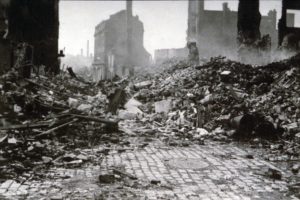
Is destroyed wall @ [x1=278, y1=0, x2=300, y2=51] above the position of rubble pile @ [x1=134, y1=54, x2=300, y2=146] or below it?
above

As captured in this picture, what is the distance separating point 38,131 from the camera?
8633 mm

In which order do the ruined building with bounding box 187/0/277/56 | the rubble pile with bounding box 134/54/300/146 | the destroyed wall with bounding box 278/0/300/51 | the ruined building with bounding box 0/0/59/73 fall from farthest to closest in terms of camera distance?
the ruined building with bounding box 187/0/277/56 → the destroyed wall with bounding box 278/0/300/51 → the ruined building with bounding box 0/0/59/73 → the rubble pile with bounding box 134/54/300/146

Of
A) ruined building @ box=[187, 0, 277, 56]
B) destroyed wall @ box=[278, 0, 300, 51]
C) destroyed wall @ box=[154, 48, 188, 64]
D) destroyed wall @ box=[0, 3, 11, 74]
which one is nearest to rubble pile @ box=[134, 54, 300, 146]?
destroyed wall @ box=[0, 3, 11, 74]

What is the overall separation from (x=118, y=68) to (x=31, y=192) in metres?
37.4

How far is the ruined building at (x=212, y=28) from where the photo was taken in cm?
4425

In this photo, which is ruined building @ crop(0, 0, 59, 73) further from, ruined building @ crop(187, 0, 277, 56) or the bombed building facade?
the bombed building facade

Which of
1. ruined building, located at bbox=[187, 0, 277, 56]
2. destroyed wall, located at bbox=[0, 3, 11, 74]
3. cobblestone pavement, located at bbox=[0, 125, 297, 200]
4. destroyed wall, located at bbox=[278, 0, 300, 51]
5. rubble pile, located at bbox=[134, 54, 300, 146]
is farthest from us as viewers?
ruined building, located at bbox=[187, 0, 277, 56]

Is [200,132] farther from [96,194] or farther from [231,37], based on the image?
[231,37]

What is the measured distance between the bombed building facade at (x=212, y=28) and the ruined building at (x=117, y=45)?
7462mm

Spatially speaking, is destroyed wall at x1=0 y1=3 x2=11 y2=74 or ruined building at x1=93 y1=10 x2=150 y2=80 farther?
ruined building at x1=93 y1=10 x2=150 y2=80

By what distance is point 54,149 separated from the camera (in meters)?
7.81

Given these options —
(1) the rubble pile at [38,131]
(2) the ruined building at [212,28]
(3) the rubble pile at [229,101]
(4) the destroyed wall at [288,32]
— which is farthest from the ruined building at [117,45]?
(1) the rubble pile at [38,131]

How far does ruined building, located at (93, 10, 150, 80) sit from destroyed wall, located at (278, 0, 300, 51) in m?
23.0

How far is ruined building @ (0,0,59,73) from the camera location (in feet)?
61.1
